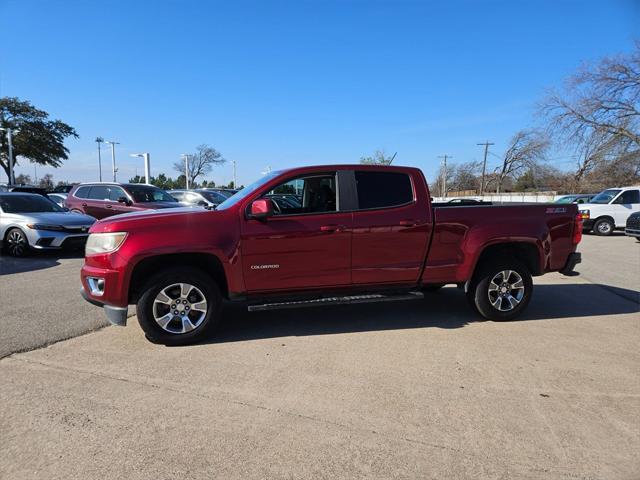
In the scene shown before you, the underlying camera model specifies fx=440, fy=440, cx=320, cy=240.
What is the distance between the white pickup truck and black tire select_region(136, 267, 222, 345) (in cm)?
1665

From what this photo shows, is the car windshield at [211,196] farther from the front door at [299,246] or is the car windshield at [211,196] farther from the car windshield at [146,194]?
the front door at [299,246]

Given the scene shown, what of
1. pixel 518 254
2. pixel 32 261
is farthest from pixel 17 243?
pixel 518 254

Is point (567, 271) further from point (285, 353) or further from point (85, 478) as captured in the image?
point (85, 478)

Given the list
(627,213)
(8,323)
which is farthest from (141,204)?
(627,213)

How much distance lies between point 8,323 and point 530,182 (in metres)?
90.7

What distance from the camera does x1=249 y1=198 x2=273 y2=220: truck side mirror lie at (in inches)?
177

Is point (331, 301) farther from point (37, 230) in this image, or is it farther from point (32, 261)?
point (37, 230)

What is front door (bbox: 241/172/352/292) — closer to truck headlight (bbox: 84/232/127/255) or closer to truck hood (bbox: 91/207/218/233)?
truck hood (bbox: 91/207/218/233)

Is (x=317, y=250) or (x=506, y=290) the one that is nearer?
(x=317, y=250)

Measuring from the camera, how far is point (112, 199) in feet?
42.9

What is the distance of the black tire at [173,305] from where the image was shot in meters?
4.45

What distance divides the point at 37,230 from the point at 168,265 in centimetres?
687

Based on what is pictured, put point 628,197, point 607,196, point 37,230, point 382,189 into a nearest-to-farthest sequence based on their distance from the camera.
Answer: point 382,189 → point 37,230 → point 628,197 → point 607,196

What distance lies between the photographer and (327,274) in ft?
16.0
